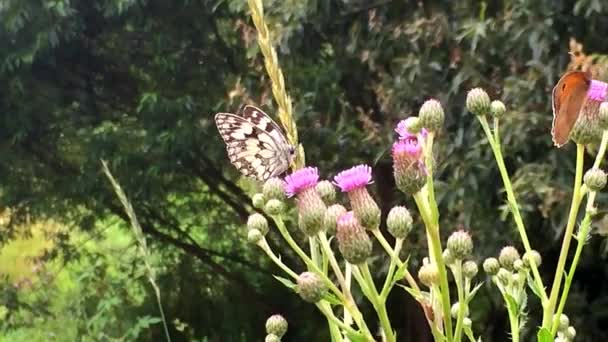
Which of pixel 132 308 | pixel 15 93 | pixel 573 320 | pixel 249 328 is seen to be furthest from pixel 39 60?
pixel 573 320

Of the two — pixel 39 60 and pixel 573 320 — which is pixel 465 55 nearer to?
pixel 573 320

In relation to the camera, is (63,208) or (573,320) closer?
(573,320)

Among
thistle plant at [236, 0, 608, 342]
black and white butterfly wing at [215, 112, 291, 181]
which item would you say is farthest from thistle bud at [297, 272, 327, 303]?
black and white butterfly wing at [215, 112, 291, 181]

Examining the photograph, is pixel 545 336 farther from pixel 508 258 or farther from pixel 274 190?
pixel 274 190

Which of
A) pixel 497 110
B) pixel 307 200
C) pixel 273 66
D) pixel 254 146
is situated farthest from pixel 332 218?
pixel 254 146

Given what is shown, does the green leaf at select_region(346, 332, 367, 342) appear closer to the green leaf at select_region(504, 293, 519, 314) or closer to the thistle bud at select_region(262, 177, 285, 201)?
the green leaf at select_region(504, 293, 519, 314)

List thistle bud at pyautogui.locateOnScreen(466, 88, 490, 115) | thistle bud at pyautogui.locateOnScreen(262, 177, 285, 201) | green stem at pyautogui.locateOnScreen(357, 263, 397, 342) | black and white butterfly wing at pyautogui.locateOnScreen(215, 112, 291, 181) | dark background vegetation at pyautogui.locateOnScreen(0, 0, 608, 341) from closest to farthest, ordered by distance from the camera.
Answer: green stem at pyautogui.locateOnScreen(357, 263, 397, 342)
thistle bud at pyautogui.locateOnScreen(466, 88, 490, 115)
thistle bud at pyautogui.locateOnScreen(262, 177, 285, 201)
black and white butterfly wing at pyautogui.locateOnScreen(215, 112, 291, 181)
dark background vegetation at pyautogui.locateOnScreen(0, 0, 608, 341)

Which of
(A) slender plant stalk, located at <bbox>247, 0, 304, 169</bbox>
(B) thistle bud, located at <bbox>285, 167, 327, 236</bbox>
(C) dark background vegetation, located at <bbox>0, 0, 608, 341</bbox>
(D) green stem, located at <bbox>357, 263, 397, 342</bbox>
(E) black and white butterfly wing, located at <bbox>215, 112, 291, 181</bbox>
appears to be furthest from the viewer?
(C) dark background vegetation, located at <bbox>0, 0, 608, 341</bbox>
